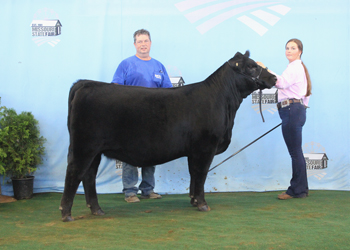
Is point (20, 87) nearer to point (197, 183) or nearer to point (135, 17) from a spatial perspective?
point (135, 17)

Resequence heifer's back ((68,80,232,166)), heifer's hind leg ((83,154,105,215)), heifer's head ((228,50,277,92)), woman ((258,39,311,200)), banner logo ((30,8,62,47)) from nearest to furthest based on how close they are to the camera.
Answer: heifer's back ((68,80,232,166)), heifer's hind leg ((83,154,105,215)), heifer's head ((228,50,277,92)), woman ((258,39,311,200)), banner logo ((30,8,62,47))

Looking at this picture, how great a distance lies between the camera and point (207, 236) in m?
2.51

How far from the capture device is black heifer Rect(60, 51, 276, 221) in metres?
3.00

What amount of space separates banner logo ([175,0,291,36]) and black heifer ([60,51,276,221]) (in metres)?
1.42

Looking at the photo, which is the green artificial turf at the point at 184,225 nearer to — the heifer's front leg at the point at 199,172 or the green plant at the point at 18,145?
the heifer's front leg at the point at 199,172

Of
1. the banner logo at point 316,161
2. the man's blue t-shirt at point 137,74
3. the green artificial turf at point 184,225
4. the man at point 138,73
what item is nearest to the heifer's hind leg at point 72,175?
the green artificial turf at point 184,225

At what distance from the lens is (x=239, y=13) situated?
4.74 metres

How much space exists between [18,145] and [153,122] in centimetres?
218

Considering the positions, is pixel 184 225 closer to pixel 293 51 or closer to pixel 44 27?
pixel 293 51

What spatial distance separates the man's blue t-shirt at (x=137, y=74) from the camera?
3982mm

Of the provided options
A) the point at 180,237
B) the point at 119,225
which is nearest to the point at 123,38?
the point at 119,225

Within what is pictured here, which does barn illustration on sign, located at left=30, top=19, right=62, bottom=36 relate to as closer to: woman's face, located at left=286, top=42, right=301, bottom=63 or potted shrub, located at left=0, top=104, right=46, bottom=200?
potted shrub, located at left=0, top=104, right=46, bottom=200

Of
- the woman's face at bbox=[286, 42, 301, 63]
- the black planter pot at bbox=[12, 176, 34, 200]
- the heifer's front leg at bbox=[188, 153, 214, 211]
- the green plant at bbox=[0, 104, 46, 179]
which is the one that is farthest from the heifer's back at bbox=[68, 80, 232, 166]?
the black planter pot at bbox=[12, 176, 34, 200]

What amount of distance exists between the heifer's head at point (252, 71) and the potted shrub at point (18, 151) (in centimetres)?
270
